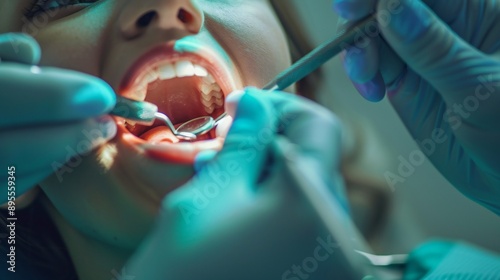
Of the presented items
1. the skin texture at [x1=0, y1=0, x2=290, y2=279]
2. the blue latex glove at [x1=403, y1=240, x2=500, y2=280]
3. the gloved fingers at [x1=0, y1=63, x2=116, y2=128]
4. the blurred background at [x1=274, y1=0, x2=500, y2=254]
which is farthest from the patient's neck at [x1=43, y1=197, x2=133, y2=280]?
the blurred background at [x1=274, y1=0, x2=500, y2=254]

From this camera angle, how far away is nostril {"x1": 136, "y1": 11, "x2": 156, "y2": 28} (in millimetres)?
985

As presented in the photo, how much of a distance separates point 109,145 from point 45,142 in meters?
0.20

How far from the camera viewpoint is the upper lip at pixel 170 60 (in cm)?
99

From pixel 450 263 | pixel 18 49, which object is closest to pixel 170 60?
pixel 18 49

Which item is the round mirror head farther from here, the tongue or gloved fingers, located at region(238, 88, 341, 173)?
gloved fingers, located at region(238, 88, 341, 173)

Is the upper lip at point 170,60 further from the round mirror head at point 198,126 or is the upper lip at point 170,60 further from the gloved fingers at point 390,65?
the gloved fingers at point 390,65

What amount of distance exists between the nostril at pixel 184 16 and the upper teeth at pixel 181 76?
0.27 feet

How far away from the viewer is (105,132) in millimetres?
837

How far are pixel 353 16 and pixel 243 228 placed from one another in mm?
415

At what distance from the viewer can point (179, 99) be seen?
46.9 inches

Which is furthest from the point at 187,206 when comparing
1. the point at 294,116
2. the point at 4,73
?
the point at 4,73

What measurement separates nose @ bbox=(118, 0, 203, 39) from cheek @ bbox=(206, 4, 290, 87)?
9cm

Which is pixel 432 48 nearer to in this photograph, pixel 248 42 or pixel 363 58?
→ pixel 363 58

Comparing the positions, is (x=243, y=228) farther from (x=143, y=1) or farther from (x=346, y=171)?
(x=346, y=171)
